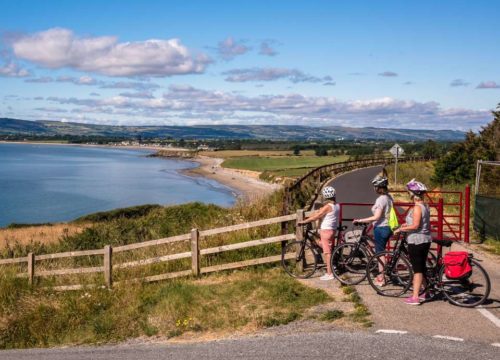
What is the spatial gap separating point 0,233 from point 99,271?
107ft

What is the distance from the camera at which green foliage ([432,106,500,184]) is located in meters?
34.8

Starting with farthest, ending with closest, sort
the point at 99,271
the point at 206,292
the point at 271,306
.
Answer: the point at 99,271 < the point at 206,292 < the point at 271,306

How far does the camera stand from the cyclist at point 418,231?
810 centimetres

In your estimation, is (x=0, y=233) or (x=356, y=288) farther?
(x=0, y=233)

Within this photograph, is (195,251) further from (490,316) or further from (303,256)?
(490,316)

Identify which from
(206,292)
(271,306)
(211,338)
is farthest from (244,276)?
(211,338)

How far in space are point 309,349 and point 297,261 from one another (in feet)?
12.9

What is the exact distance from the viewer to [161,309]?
945 cm

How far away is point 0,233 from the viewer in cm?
4128

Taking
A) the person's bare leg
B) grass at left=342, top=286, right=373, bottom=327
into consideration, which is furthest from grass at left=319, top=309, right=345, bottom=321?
the person's bare leg

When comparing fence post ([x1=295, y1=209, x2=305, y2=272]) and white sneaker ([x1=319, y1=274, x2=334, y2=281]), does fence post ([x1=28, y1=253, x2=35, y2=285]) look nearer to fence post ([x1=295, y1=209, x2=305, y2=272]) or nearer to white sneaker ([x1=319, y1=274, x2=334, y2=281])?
fence post ([x1=295, y1=209, x2=305, y2=272])

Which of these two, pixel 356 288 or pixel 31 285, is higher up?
pixel 356 288

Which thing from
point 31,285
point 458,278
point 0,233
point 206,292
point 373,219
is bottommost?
point 0,233

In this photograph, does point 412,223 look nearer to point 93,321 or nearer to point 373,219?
point 373,219
